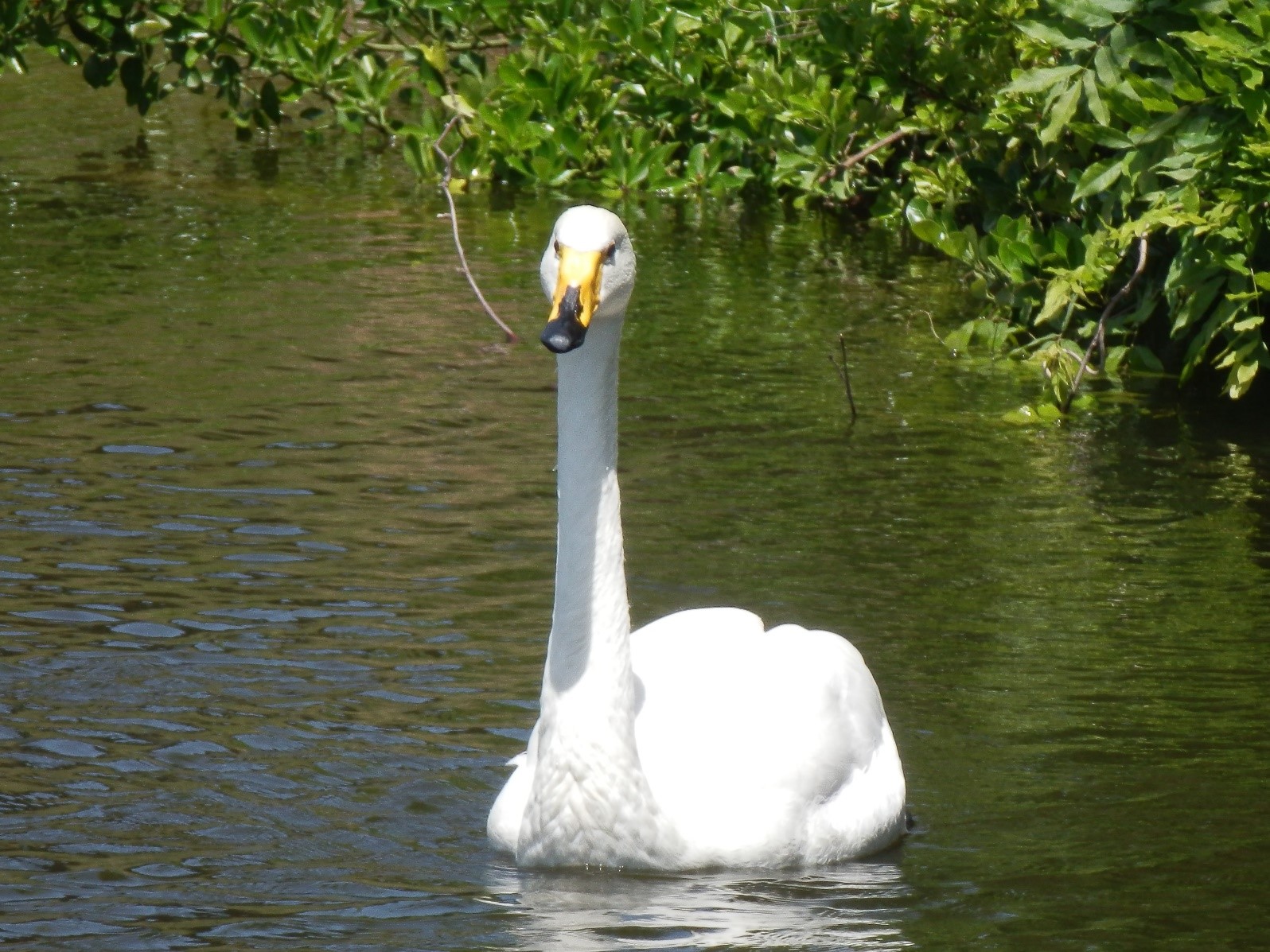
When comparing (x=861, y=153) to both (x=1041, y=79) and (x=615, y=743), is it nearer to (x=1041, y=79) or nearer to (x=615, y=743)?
(x=1041, y=79)

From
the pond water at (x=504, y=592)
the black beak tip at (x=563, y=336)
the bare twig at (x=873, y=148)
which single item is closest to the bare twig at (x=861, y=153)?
the bare twig at (x=873, y=148)

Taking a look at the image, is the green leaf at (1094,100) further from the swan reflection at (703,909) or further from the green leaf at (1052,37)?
the swan reflection at (703,909)

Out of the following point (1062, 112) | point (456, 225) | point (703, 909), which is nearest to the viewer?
point (703, 909)

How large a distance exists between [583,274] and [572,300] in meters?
0.08

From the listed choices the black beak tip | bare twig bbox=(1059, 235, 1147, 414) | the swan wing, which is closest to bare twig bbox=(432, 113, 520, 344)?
bare twig bbox=(1059, 235, 1147, 414)

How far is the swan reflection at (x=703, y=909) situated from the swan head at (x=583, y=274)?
4.08ft

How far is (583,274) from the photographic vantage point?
446 centimetres

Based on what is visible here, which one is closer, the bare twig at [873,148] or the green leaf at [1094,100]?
the green leaf at [1094,100]

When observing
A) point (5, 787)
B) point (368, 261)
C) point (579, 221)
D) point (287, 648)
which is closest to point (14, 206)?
point (368, 261)

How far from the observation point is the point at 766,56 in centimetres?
1348

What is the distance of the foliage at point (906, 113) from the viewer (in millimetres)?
8508

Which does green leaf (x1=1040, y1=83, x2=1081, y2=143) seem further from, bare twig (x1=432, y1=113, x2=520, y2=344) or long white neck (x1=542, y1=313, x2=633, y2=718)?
long white neck (x1=542, y1=313, x2=633, y2=718)

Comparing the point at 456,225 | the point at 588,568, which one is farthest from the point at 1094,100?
the point at 588,568

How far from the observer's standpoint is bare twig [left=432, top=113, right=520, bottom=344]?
385 inches
